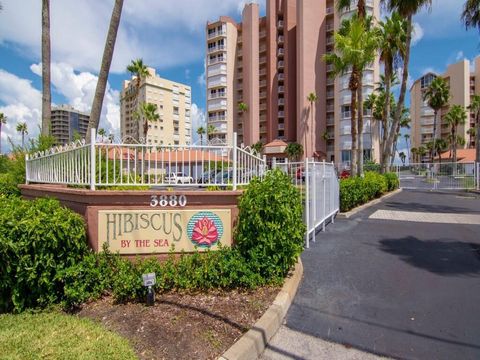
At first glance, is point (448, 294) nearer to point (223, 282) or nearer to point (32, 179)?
point (223, 282)

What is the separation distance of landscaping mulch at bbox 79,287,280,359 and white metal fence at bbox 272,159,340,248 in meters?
2.84

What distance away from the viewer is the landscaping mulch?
3.09 metres

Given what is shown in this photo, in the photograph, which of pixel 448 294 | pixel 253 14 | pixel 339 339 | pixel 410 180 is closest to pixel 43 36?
pixel 339 339

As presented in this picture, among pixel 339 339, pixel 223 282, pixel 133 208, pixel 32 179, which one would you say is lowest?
pixel 339 339

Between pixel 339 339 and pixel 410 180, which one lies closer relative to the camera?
pixel 339 339

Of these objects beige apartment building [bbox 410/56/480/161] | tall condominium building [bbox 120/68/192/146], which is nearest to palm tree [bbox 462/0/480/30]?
beige apartment building [bbox 410/56/480/161]

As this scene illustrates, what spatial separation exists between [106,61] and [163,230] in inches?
235

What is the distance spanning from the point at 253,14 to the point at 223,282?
5569 cm

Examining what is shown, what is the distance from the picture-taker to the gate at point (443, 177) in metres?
21.8

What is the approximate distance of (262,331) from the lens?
3.30 m

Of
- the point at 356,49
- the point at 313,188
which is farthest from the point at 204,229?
the point at 356,49

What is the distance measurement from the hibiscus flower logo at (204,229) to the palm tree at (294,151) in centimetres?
4083

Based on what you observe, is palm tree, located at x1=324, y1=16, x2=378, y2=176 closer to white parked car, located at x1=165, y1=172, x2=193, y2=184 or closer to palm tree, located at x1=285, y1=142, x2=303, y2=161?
white parked car, located at x1=165, y1=172, x2=193, y2=184

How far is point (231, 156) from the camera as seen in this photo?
5.10m
